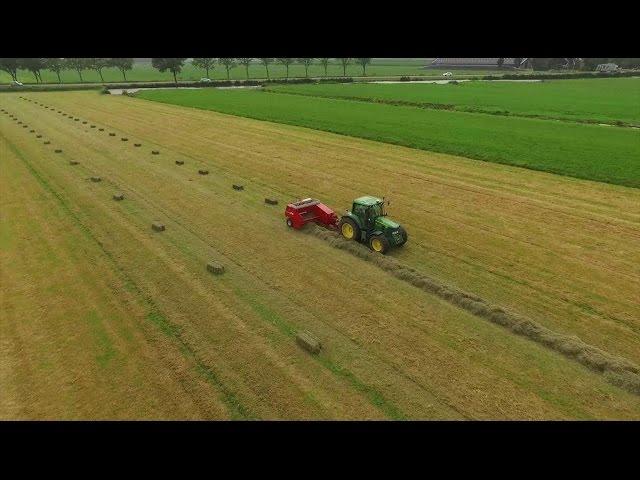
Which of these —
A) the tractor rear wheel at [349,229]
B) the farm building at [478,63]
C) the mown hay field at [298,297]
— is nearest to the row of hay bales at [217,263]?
the mown hay field at [298,297]

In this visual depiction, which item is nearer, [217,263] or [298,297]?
[298,297]

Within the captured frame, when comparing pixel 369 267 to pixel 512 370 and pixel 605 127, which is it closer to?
pixel 512 370

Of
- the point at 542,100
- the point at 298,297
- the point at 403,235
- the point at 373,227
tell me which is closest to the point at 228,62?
the point at 542,100

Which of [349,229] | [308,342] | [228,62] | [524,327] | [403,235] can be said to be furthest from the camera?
[228,62]

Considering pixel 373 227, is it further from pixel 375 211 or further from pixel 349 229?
pixel 349 229

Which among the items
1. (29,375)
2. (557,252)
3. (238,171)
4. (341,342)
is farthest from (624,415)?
(238,171)

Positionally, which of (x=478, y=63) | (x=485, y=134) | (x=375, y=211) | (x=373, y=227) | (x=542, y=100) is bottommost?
(x=373, y=227)

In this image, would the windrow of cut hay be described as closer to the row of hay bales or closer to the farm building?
the row of hay bales
